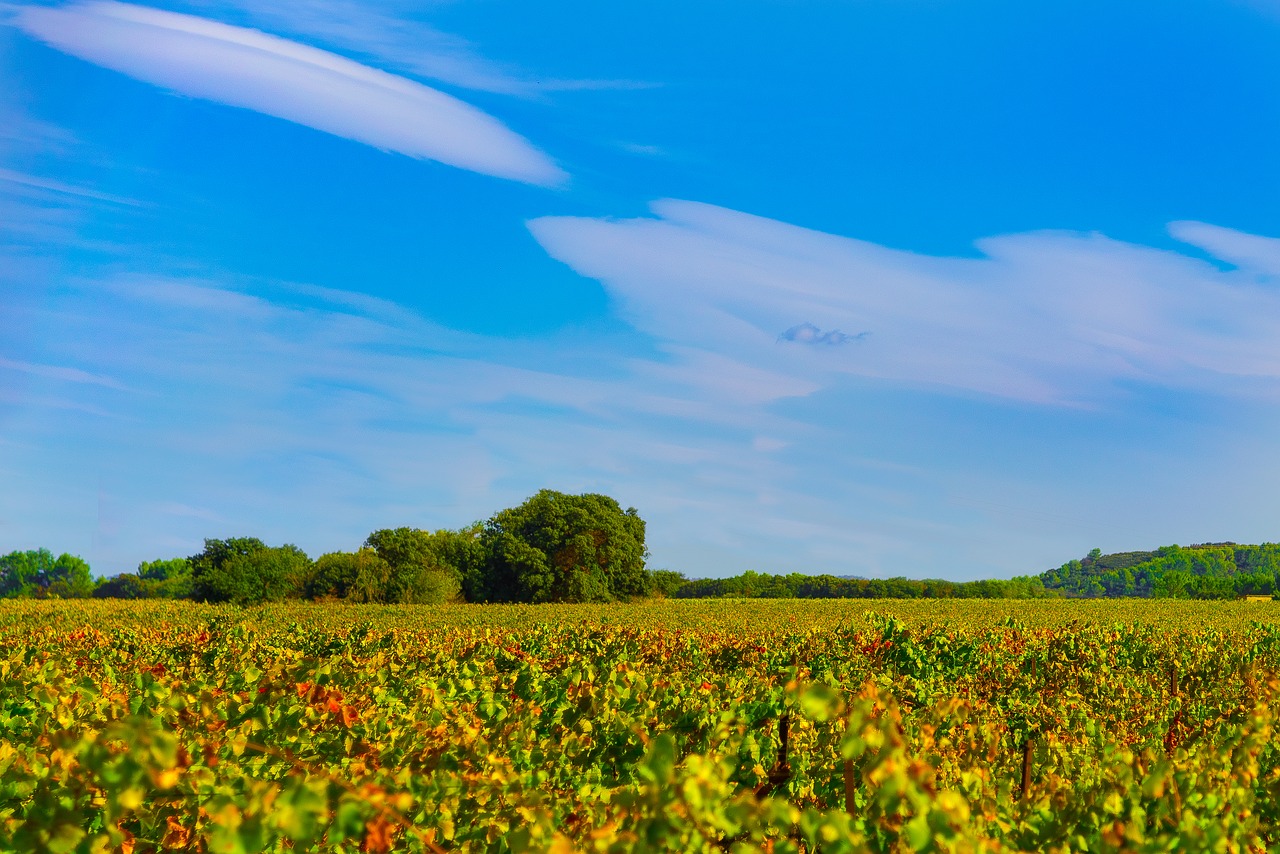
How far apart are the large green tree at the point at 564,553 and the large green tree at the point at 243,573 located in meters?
11.7

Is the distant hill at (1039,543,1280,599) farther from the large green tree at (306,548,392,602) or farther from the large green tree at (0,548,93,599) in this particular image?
the large green tree at (0,548,93,599)

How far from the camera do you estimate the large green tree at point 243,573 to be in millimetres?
51750

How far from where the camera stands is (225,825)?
7.86 ft

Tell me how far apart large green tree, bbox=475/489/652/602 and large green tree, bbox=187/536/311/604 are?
11731 mm

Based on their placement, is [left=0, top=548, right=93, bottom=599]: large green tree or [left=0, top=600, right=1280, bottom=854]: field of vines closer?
[left=0, top=600, right=1280, bottom=854]: field of vines

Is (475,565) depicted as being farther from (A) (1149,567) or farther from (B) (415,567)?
(A) (1149,567)

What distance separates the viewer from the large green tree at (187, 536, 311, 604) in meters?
51.8

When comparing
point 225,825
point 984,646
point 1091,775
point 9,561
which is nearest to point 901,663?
point 984,646

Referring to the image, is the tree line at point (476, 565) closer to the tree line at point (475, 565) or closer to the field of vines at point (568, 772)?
the tree line at point (475, 565)

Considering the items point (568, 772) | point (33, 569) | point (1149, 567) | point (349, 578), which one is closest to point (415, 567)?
point (349, 578)

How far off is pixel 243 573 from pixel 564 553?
17932 millimetres

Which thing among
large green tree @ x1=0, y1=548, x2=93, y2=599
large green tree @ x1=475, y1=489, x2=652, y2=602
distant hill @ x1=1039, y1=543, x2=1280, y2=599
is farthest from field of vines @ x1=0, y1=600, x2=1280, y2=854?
large green tree @ x1=0, y1=548, x2=93, y2=599

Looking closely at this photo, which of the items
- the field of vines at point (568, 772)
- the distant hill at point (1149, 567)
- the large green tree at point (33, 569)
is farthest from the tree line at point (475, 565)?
the large green tree at point (33, 569)

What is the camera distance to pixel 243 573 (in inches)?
2057
